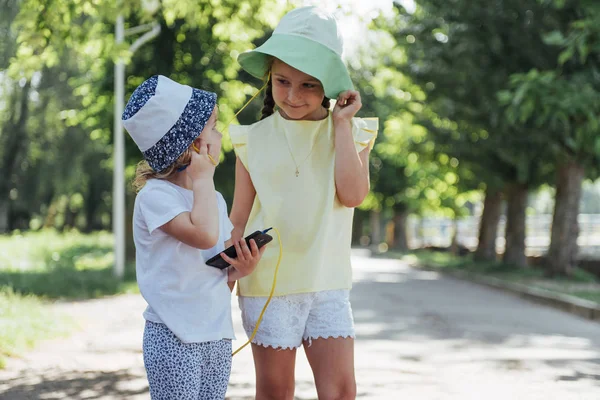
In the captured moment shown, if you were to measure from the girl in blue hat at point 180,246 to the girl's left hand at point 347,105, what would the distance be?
1.64ft

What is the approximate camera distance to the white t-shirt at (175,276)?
2953 mm

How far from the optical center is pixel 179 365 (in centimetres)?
293

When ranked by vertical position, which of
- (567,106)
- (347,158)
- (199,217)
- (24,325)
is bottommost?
(24,325)

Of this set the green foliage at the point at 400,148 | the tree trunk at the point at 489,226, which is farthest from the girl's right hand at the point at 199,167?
the tree trunk at the point at 489,226

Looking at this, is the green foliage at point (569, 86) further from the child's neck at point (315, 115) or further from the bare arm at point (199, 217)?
the bare arm at point (199, 217)

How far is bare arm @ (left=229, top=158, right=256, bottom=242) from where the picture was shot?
11.4 ft

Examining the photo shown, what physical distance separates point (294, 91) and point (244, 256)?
69cm

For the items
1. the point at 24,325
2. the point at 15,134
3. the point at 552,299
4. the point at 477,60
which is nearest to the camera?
the point at 24,325

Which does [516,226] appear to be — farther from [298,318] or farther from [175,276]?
[175,276]

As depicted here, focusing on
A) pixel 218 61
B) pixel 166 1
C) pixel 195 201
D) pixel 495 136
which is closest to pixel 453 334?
pixel 166 1

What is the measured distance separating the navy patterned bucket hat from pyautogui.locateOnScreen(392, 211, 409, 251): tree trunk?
44504 mm

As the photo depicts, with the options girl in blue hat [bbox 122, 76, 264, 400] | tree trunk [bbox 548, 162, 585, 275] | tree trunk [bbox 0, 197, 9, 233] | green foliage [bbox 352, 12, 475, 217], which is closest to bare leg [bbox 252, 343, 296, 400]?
girl in blue hat [bbox 122, 76, 264, 400]

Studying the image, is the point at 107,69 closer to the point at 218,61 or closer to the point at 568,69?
the point at 218,61

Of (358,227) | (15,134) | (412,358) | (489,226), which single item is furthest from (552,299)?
(358,227)
